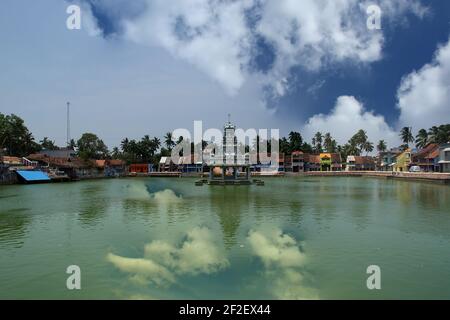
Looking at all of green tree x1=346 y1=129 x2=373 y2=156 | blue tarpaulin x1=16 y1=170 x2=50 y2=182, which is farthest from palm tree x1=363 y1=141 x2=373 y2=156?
blue tarpaulin x1=16 y1=170 x2=50 y2=182

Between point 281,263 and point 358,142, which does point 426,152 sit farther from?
point 281,263

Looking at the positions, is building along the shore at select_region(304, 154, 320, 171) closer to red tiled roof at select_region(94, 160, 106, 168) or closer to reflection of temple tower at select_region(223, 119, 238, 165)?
reflection of temple tower at select_region(223, 119, 238, 165)

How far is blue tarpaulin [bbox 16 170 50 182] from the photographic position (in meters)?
70.9

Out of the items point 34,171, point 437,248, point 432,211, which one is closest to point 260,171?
point 34,171

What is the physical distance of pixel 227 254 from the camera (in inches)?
642

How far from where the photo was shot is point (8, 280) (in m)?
13.3

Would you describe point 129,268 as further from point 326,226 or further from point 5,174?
point 5,174

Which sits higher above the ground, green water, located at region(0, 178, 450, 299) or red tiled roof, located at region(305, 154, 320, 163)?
red tiled roof, located at region(305, 154, 320, 163)

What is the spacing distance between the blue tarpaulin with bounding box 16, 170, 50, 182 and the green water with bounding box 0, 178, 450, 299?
156 ft

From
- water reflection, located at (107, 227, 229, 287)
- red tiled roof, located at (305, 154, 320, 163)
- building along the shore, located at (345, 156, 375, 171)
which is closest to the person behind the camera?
water reflection, located at (107, 227, 229, 287)

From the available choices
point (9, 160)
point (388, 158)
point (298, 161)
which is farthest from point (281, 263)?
point (388, 158)

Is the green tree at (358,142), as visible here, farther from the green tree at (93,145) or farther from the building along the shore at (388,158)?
the green tree at (93,145)

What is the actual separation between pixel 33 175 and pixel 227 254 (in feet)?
224
